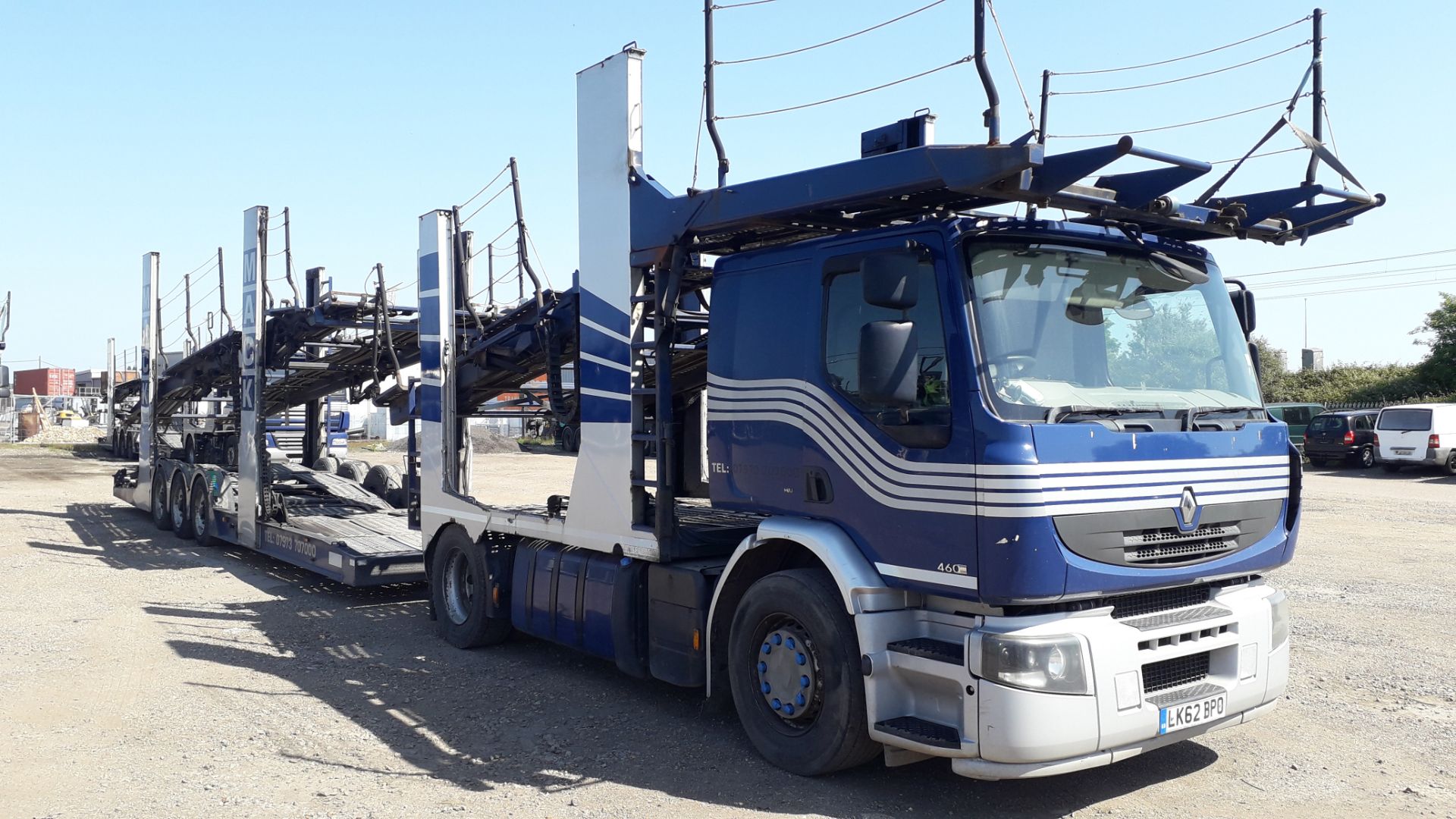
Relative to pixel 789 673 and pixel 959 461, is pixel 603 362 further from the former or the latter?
pixel 959 461

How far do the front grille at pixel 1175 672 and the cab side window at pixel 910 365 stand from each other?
1393 millimetres

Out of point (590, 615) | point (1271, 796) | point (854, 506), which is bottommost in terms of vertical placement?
point (1271, 796)

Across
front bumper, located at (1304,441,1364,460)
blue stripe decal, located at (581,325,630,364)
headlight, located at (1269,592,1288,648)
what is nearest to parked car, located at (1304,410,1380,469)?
front bumper, located at (1304,441,1364,460)

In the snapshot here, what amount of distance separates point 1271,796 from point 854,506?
95.3 inches

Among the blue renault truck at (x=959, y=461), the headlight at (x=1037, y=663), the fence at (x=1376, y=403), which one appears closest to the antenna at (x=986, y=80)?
the blue renault truck at (x=959, y=461)

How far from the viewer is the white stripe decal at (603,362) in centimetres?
680

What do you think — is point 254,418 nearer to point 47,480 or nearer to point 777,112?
point 777,112

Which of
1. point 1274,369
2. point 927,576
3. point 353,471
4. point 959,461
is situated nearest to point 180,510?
point 353,471

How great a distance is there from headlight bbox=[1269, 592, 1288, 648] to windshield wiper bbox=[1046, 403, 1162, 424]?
1285 millimetres

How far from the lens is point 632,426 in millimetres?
6754

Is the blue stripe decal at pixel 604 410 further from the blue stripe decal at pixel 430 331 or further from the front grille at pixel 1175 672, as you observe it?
the front grille at pixel 1175 672

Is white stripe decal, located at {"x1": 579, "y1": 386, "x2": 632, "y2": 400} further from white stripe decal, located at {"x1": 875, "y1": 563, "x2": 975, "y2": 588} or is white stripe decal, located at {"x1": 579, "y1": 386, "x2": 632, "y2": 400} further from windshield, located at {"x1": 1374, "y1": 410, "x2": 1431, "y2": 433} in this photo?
windshield, located at {"x1": 1374, "y1": 410, "x2": 1431, "y2": 433}

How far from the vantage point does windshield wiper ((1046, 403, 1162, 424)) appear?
4.71 m

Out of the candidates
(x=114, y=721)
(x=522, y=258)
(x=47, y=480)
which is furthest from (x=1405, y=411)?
(x=47, y=480)
